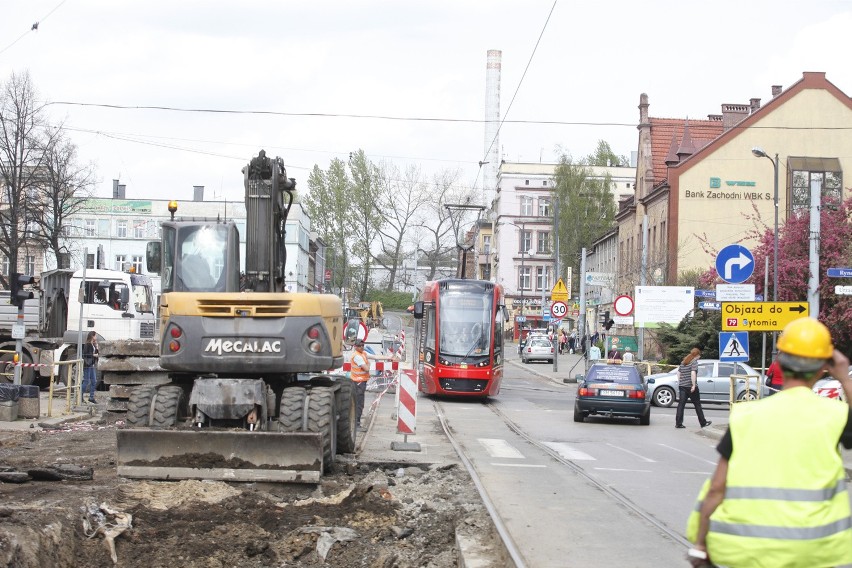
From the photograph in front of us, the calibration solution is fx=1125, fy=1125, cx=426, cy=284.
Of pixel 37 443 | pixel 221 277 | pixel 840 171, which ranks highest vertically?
pixel 840 171

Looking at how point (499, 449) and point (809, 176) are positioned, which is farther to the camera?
point (809, 176)

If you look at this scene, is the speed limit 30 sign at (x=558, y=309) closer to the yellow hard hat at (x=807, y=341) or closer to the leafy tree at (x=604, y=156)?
the yellow hard hat at (x=807, y=341)

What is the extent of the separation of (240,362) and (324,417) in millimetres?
1179

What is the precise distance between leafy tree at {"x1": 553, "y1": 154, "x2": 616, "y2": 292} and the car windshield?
6684 cm

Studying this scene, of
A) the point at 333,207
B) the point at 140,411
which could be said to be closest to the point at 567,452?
the point at 140,411

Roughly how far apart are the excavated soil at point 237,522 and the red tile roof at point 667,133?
52667 millimetres

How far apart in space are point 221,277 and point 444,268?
100.0 meters

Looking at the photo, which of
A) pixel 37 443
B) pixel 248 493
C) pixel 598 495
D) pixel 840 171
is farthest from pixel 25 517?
pixel 840 171

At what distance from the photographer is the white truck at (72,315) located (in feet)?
96.6

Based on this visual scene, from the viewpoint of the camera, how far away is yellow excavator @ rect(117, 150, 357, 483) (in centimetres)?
1205

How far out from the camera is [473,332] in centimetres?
3062

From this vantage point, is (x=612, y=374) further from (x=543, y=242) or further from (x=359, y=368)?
(x=543, y=242)

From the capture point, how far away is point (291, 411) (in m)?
12.5

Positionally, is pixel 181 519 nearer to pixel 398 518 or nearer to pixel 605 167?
pixel 398 518
